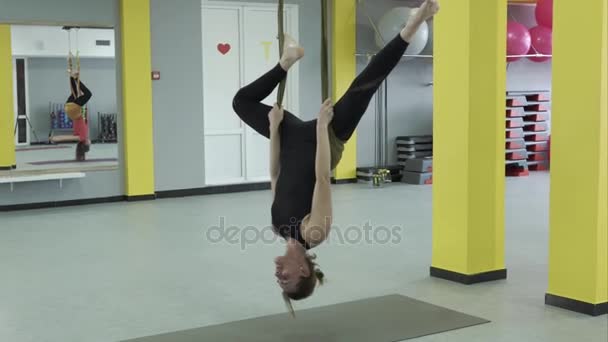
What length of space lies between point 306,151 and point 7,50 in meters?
7.12

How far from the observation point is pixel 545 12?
40.0 ft

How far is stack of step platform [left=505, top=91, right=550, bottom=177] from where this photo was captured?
529 inches

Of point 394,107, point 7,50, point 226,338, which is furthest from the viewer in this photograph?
point 394,107

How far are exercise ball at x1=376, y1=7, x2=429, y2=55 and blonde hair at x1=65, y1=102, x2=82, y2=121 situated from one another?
4.57 m

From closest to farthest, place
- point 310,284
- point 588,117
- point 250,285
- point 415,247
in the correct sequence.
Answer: point 310,284 < point 588,117 < point 250,285 < point 415,247

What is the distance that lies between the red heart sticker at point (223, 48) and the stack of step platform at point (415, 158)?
3.39 metres

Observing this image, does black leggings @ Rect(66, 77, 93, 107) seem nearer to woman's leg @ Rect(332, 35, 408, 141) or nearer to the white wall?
the white wall

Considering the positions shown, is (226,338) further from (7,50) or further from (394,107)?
(394,107)

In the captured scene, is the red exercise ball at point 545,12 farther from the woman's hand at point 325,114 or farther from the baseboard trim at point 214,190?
the woman's hand at point 325,114

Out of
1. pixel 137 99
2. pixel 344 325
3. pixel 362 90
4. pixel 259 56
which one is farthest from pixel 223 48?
pixel 362 90

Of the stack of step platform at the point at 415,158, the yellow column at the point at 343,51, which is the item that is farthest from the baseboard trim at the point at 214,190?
the stack of step platform at the point at 415,158

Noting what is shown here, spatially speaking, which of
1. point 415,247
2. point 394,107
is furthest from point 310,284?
point 394,107

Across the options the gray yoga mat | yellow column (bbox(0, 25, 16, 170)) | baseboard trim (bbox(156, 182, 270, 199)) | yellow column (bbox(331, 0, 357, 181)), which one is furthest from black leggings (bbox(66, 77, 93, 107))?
the gray yoga mat

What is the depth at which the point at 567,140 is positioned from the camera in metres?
5.21
